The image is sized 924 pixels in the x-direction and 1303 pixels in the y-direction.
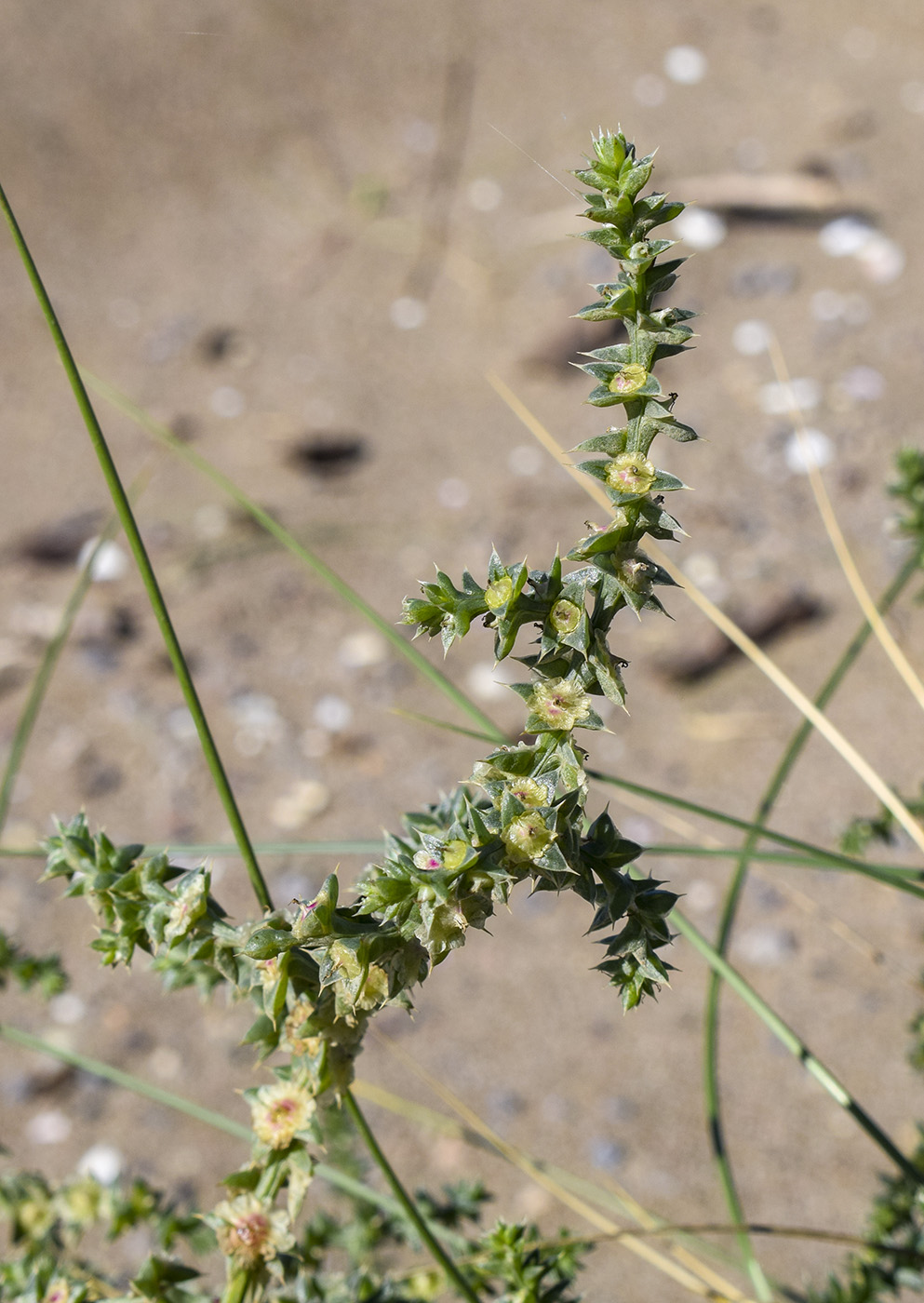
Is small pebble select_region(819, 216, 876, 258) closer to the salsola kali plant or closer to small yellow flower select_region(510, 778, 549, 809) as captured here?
the salsola kali plant

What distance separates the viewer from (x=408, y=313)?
2838 millimetres

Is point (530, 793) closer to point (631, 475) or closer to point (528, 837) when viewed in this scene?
point (528, 837)

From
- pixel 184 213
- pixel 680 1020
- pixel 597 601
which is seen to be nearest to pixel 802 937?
pixel 680 1020

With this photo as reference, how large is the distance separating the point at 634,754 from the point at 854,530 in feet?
2.25

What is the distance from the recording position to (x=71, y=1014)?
1783mm

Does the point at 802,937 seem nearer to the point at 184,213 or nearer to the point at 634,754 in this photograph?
the point at 634,754

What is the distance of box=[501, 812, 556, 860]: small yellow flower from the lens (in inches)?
20.0

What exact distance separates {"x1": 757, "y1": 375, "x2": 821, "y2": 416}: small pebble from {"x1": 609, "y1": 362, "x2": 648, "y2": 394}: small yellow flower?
2082 millimetres

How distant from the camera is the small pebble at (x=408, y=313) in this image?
111 inches

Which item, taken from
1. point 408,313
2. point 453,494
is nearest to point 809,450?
point 453,494

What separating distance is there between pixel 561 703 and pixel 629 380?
0.52 feet

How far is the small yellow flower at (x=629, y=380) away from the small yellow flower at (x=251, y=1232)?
473 millimetres

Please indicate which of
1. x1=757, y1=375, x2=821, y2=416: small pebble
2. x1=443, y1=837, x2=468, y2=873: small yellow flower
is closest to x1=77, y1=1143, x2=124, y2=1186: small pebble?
x1=443, y1=837, x2=468, y2=873: small yellow flower

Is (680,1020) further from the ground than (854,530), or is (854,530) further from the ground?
(854,530)
